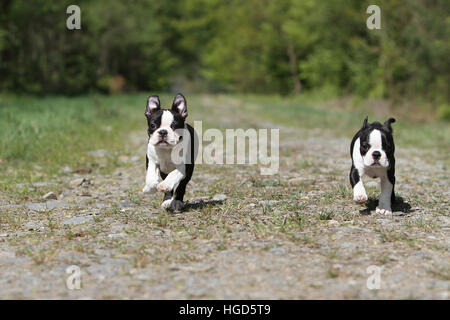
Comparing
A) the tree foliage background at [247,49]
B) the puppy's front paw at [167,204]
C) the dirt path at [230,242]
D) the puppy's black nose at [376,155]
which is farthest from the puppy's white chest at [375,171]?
the tree foliage background at [247,49]

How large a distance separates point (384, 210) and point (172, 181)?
2.66 m

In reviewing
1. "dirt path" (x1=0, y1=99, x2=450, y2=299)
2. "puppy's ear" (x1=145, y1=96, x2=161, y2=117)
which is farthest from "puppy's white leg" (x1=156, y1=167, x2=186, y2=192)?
"puppy's ear" (x1=145, y1=96, x2=161, y2=117)

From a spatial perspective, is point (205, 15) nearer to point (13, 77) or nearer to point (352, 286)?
point (13, 77)

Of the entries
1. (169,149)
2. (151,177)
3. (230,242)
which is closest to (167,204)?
(151,177)

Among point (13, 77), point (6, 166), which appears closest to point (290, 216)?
point (6, 166)

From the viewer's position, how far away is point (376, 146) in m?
6.98

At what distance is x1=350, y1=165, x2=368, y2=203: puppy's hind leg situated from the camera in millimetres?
7082

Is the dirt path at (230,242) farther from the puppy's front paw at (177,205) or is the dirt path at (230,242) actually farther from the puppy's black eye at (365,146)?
the puppy's black eye at (365,146)

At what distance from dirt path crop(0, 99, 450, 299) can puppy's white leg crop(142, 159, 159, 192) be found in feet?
1.18

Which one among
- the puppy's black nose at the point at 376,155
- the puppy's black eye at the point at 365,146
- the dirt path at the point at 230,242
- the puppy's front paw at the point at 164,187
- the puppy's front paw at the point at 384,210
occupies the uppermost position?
the puppy's black eye at the point at 365,146

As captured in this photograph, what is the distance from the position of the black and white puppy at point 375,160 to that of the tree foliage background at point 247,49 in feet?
68.1

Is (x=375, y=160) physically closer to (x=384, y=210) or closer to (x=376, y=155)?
(x=376, y=155)

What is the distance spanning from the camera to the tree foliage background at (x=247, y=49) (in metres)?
29.5

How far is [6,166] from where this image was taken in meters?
11.7
